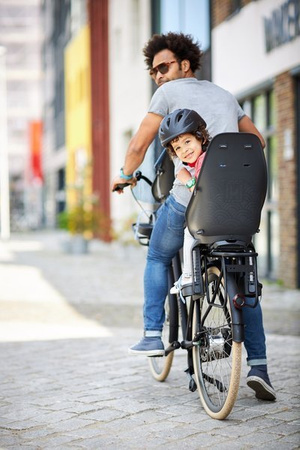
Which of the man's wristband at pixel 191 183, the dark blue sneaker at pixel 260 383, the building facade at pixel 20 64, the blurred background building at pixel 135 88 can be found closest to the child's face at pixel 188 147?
the man's wristband at pixel 191 183

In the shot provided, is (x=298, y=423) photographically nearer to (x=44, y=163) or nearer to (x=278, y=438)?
(x=278, y=438)

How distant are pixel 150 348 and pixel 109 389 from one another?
0.49 metres

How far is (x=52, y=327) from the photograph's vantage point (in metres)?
8.76

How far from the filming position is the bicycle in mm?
4680

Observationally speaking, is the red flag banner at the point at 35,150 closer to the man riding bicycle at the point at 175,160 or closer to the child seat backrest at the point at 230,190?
the man riding bicycle at the point at 175,160

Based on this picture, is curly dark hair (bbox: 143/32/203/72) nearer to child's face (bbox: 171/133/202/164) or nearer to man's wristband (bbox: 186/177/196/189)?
child's face (bbox: 171/133/202/164)

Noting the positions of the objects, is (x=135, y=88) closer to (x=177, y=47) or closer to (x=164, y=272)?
(x=177, y=47)

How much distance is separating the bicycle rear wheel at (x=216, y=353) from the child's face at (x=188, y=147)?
59 centimetres

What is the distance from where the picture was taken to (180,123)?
4.91 m

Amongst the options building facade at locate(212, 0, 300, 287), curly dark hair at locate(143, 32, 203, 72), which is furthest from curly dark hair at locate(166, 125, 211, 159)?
building facade at locate(212, 0, 300, 287)

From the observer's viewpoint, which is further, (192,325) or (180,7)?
(180,7)

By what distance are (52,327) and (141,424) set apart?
13.4 ft

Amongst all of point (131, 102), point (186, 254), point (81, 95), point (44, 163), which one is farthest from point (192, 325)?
point (44, 163)

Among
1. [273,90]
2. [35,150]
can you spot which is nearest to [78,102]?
[35,150]
